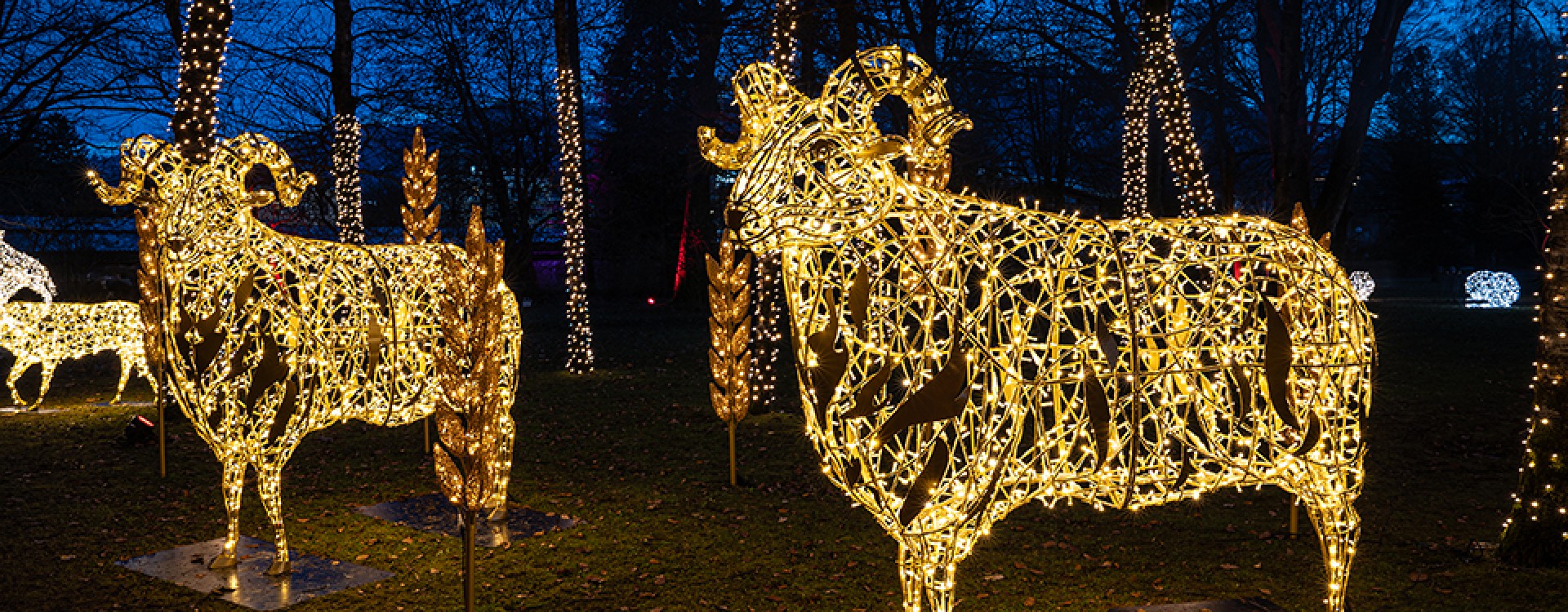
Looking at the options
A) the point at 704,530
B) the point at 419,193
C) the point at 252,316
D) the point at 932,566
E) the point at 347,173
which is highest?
the point at 347,173

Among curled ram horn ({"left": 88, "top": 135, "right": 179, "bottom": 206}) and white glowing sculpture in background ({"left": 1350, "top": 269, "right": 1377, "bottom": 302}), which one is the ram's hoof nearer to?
curled ram horn ({"left": 88, "top": 135, "right": 179, "bottom": 206})

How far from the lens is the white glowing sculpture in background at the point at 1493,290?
26.7 meters

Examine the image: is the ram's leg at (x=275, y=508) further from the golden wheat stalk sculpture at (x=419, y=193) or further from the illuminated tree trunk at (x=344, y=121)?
the illuminated tree trunk at (x=344, y=121)

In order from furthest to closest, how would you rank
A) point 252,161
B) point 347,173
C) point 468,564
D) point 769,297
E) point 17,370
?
point 347,173
point 17,370
point 769,297
point 252,161
point 468,564

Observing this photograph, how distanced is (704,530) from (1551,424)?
5.24 metres

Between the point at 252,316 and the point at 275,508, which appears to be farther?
the point at 275,508

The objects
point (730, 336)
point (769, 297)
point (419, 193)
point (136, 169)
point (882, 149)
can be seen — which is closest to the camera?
point (882, 149)

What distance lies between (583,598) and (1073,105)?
60.7 ft

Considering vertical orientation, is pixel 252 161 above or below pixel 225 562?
above

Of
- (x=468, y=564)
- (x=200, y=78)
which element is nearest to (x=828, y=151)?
(x=468, y=564)

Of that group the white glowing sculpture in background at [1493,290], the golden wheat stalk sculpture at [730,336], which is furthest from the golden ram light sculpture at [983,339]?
the white glowing sculpture in background at [1493,290]

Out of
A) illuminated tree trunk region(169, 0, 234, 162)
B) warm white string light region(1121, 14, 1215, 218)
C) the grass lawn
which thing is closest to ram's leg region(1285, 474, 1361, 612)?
the grass lawn

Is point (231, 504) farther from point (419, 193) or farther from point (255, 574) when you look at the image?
point (419, 193)

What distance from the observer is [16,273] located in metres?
13.0
